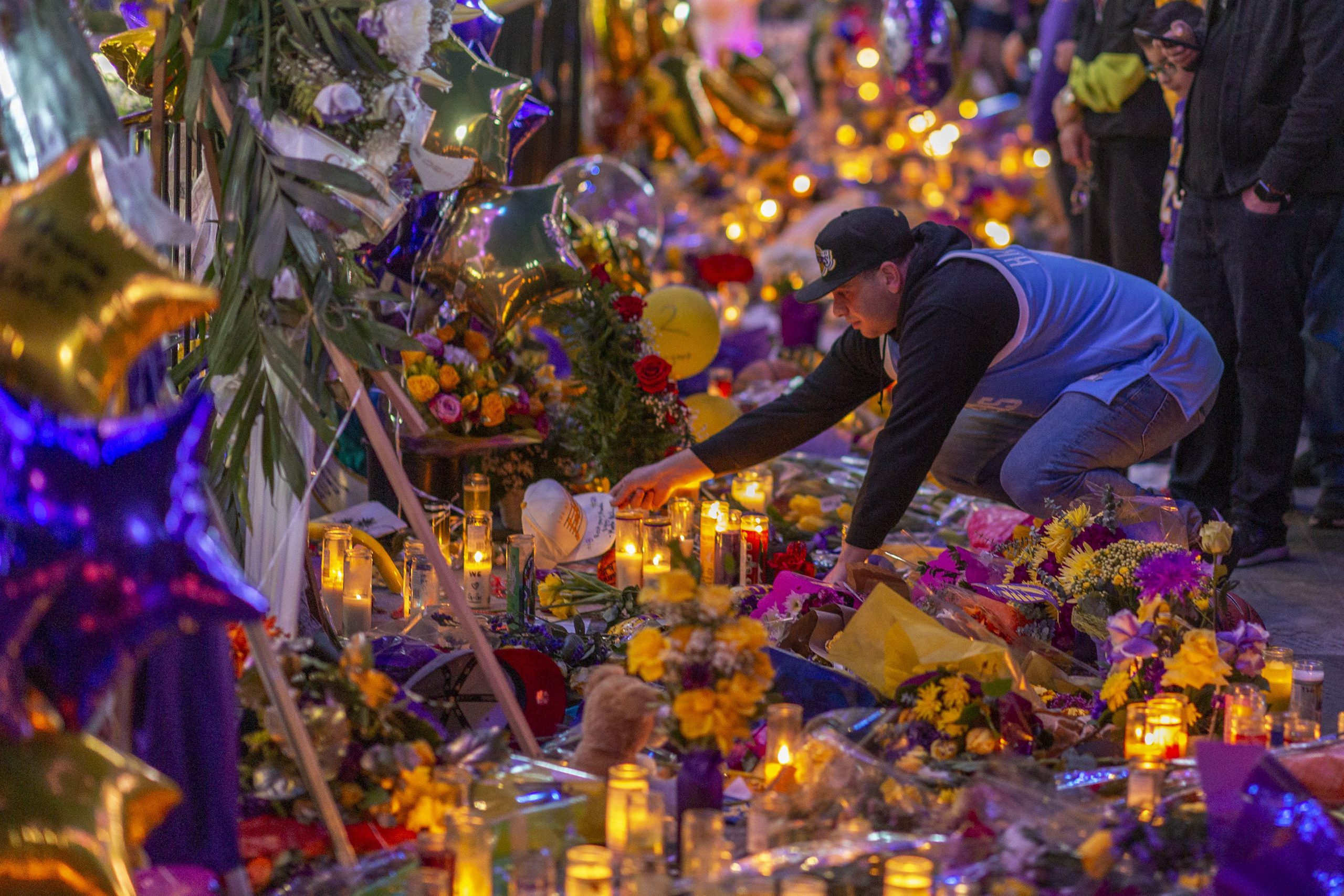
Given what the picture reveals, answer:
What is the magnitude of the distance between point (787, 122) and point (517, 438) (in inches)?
223

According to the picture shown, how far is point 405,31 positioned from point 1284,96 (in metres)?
2.80

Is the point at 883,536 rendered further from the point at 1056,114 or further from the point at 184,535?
the point at 1056,114

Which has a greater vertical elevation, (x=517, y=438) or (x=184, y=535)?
(x=184, y=535)

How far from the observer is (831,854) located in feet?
6.03

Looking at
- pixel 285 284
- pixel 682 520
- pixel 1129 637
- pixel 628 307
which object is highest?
pixel 285 284

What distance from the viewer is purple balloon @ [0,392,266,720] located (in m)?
1.66

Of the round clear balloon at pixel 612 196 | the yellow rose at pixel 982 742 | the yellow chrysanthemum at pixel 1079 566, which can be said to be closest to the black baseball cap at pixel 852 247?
the yellow chrysanthemum at pixel 1079 566

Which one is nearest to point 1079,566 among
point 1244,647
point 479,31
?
point 1244,647

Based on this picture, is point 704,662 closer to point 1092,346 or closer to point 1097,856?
point 1097,856

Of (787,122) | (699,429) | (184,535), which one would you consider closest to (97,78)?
(184,535)

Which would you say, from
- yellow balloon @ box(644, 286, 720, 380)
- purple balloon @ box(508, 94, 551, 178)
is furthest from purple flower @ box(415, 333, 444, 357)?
yellow balloon @ box(644, 286, 720, 380)

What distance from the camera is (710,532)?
3.51 m

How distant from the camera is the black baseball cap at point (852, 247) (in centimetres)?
312

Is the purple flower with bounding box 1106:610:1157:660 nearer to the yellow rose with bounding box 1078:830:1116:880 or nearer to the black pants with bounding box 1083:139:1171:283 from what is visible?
the yellow rose with bounding box 1078:830:1116:880
